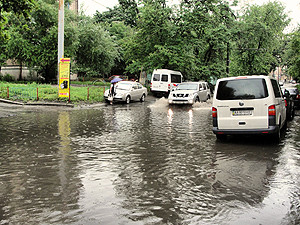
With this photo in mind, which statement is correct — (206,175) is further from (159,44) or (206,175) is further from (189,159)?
(159,44)

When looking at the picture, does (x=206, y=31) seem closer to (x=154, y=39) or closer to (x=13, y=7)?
(x=154, y=39)

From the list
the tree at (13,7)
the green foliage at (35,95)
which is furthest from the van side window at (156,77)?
the tree at (13,7)

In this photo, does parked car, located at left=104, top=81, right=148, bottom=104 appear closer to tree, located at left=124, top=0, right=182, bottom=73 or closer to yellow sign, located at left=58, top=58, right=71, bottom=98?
yellow sign, located at left=58, top=58, right=71, bottom=98

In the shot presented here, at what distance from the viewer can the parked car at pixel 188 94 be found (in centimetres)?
2202

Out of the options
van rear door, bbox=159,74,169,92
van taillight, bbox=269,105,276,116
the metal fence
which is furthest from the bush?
van taillight, bbox=269,105,276,116

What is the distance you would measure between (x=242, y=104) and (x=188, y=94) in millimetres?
13364

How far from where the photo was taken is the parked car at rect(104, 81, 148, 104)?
23.9m

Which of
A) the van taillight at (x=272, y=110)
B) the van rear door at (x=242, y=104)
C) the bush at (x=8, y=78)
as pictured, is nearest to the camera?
the van taillight at (x=272, y=110)

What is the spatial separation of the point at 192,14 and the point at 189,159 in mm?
29009

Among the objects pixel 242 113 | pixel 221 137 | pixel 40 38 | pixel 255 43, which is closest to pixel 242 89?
pixel 242 113

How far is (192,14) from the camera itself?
111 feet

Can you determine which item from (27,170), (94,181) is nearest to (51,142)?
(27,170)

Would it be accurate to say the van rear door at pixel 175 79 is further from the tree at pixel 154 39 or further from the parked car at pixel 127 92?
the parked car at pixel 127 92

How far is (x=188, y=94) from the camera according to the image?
22141 mm
